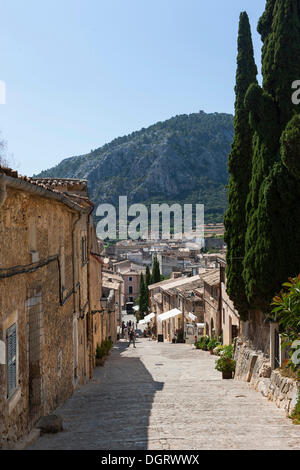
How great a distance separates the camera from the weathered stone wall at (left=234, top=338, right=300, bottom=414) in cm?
1144

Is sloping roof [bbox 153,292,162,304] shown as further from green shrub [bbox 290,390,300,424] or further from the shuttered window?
the shuttered window

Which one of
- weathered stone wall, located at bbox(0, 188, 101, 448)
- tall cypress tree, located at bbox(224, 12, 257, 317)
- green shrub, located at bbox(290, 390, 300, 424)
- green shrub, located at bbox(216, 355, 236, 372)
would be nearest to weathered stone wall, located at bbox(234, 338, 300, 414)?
green shrub, located at bbox(216, 355, 236, 372)

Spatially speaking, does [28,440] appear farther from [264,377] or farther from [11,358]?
[264,377]

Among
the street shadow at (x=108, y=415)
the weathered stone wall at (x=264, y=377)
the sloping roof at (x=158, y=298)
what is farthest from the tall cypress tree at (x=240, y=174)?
the sloping roof at (x=158, y=298)

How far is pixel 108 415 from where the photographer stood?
11.1m

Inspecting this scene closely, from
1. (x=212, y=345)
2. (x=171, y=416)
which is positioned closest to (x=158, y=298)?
(x=212, y=345)

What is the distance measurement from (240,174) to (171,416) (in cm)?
1009

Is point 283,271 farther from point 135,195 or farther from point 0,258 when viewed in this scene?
point 135,195

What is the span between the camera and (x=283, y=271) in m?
14.5

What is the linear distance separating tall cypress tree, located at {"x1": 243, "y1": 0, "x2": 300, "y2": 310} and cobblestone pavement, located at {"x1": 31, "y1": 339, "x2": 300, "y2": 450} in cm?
352

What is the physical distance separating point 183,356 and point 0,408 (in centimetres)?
2104

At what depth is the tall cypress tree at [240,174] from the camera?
18.1 meters

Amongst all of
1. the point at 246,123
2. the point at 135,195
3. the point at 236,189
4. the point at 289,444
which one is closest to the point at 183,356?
the point at 236,189

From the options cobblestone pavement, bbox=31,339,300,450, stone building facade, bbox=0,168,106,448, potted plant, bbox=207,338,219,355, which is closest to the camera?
stone building facade, bbox=0,168,106,448
